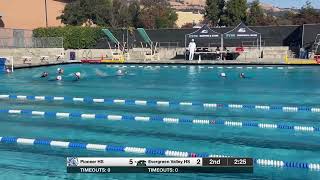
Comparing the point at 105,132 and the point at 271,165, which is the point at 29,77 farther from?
the point at 271,165

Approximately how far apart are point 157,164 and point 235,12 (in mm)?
42309

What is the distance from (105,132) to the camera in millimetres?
9336

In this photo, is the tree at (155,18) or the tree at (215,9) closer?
the tree at (215,9)

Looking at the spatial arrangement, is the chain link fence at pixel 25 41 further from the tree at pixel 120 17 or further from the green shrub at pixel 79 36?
the tree at pixel 120 17

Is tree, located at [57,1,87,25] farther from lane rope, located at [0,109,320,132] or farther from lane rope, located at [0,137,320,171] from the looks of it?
lane rope, located at [0,137,320,171]

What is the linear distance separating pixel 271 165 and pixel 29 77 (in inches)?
627

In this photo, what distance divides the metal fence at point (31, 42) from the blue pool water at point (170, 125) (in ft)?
34.5

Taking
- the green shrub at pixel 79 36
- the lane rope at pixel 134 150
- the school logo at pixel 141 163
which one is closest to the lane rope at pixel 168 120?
the lane rope at pixel 134 150

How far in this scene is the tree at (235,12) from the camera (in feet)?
149

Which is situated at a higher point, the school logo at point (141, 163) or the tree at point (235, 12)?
the tree at point (235, 12)

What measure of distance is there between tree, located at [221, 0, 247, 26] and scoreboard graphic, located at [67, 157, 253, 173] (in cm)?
4172

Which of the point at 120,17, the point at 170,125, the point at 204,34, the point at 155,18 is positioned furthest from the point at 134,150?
the point at 155,18

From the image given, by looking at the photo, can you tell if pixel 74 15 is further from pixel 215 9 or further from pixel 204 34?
pixel 204 34

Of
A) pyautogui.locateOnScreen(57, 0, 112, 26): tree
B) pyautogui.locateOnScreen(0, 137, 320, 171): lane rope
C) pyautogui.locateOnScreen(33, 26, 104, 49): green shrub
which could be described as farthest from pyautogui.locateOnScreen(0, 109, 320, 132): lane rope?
pyautogui.locateOnScreen(57, 0, 112, 26): tree
